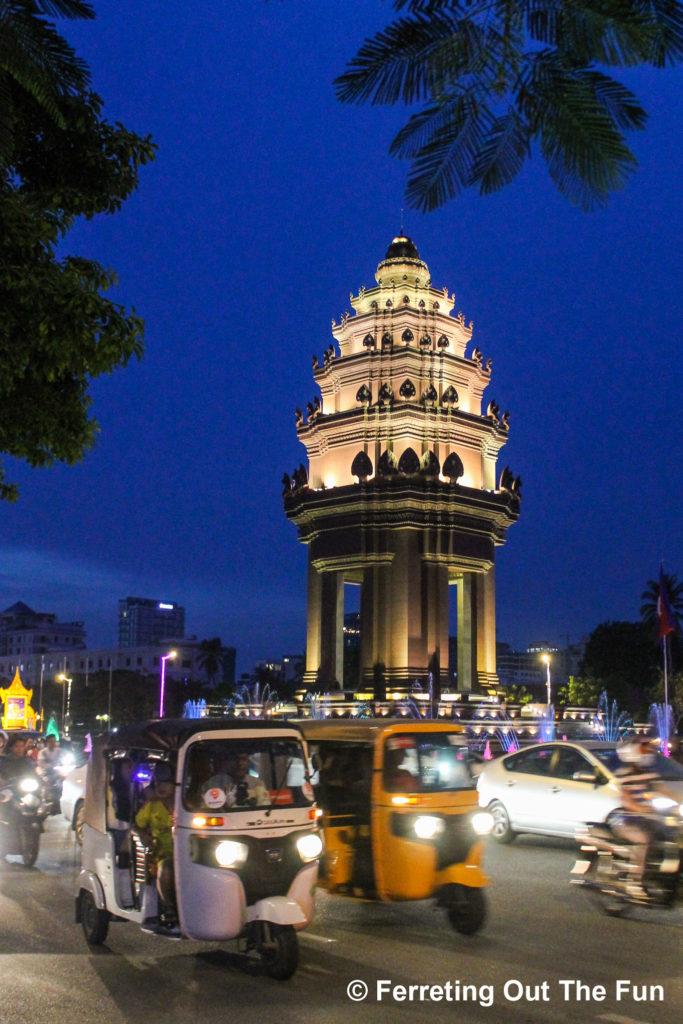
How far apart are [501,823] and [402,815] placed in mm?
6885

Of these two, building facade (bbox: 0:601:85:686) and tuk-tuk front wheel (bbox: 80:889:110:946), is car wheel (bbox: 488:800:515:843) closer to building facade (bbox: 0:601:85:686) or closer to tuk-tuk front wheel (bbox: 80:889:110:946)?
tuk-tuk front wheel (bbox: 80:889:110:946)

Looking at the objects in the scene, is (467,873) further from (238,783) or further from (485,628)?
(485,628)

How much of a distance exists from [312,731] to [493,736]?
119ft

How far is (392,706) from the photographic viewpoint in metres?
48.2

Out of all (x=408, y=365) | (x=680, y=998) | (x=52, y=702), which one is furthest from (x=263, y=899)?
(x=52, y=702)

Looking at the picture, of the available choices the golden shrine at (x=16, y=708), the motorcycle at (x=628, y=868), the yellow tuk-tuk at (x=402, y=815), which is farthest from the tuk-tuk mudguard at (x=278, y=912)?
the golden shrine at (x=16, y=708)

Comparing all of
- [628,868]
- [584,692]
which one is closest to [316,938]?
[628,868]

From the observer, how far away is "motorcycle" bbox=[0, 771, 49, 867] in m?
15.5

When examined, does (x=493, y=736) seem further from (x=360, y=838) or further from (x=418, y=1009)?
(x=418, y=1009)

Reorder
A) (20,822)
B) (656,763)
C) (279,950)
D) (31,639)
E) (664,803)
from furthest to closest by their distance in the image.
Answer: (31,639)
(656,763)
(20,822)
(664,803)
(279,950)

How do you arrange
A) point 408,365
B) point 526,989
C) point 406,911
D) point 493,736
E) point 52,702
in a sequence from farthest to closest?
point 52,702 < point 408,365 < point 493,736 < point 406,911 < point 526,989

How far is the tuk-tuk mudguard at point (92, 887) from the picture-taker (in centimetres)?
1017

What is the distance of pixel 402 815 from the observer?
11336 mm

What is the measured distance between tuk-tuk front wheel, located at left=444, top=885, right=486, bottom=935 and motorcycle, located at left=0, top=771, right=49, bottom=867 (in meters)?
7.14
